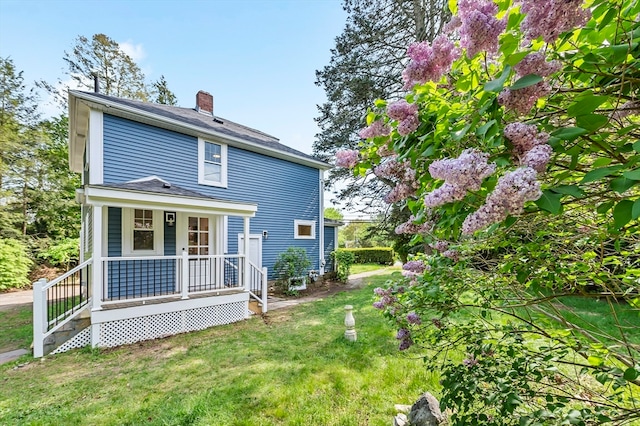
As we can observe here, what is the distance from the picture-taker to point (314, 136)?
13453 mm

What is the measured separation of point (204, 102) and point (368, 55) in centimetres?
682

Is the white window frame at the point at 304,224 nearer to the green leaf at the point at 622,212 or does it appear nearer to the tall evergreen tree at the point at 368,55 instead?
the tall evergreen tree at the point at 368,55

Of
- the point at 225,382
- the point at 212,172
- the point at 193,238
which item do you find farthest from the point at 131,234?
the point at 225,382

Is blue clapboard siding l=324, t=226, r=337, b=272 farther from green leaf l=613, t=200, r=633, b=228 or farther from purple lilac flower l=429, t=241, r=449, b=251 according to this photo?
green leaf l=613, t=200, r=633, b=228

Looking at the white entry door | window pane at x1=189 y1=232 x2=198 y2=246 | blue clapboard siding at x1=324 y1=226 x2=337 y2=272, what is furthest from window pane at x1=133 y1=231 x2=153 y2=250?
blue clapboard siding at x1=324 y1=226 x2=337 y2=272

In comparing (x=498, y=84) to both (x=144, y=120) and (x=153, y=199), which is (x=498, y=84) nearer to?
(x=153, y=199)

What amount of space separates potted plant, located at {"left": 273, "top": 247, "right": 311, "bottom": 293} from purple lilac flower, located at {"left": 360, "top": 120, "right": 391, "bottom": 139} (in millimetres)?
8768

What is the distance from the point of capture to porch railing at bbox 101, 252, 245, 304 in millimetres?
6102

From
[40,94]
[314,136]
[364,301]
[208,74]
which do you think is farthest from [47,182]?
[364,301]

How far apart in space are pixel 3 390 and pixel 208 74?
13.3m

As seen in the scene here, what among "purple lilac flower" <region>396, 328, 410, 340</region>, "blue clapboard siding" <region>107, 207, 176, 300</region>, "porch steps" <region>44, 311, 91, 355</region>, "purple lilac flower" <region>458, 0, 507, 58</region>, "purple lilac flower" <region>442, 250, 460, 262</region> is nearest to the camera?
"purple lilac flower" <region>458, 0, 507, 58</region>

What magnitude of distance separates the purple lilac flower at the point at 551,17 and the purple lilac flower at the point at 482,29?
0.29 ft

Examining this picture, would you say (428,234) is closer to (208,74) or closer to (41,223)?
(208,74)

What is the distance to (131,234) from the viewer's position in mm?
7035
